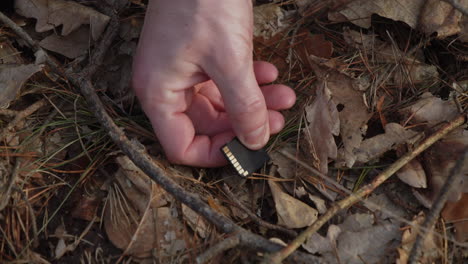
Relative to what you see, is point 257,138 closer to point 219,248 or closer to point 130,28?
point 219,248

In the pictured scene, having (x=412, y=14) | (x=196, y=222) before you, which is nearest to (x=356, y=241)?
(x=196, y=222)

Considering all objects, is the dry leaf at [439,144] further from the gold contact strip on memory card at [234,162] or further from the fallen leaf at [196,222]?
the fallen leaf at [196,222]

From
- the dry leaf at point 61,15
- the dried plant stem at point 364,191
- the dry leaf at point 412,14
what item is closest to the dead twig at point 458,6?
the dry leaf at point 412,14

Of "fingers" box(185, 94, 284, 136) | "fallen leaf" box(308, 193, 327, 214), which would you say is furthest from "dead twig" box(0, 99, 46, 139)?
"fallen leaf" box(308, 193, 327, 214)

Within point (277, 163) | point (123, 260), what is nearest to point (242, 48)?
point (277, 163)

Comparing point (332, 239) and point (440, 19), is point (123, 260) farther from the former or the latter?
point (440, 19)

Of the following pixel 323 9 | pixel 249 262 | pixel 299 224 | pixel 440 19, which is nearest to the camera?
pixel 249 262

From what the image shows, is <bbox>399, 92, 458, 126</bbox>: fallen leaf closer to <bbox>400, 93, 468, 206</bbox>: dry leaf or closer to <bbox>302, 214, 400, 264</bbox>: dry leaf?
<bbox>400, 93, 468, 206</bbox>: dry leaf
